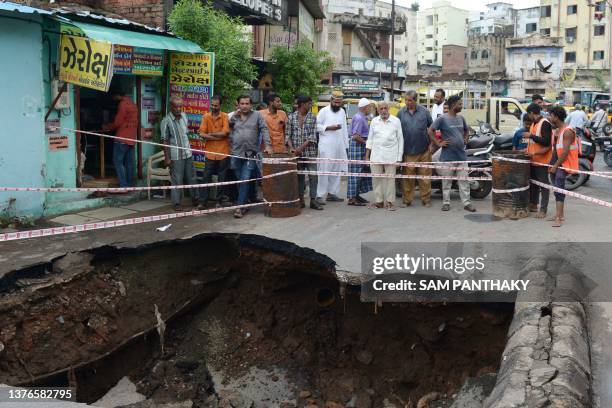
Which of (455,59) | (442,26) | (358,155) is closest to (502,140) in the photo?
(358,155)

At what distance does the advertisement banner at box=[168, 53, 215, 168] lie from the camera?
9688 mm

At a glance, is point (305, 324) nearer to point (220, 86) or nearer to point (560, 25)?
point (220, 86)

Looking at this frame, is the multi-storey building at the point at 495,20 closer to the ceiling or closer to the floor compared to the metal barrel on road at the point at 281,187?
closer to the ceiling

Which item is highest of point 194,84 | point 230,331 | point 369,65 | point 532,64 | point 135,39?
point 532,64

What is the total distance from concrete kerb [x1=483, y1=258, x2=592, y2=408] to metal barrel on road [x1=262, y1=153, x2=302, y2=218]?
3.81 m

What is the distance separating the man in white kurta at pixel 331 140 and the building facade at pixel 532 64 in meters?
45.9

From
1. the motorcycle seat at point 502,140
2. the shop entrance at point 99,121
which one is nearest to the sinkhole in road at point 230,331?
the shop entrance at point 99,121

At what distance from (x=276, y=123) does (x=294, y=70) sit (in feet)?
21.1

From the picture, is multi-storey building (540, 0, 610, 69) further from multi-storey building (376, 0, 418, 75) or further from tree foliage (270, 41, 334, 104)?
tree foliage (270, 41, 334, 104)

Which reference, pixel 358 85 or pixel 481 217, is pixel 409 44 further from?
pixel 481 217

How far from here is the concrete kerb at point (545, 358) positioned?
11.8 ft

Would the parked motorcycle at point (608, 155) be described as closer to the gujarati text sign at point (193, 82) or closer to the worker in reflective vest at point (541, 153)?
the worker in reflective vest at point (541, 153)

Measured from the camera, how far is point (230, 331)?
7.40 meters

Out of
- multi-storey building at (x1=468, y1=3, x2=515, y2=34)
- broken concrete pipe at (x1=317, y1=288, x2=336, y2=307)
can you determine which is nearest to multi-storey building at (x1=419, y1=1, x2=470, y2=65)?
multi-storey building at (x1=468, y1=3, x2=515, y2=34)
